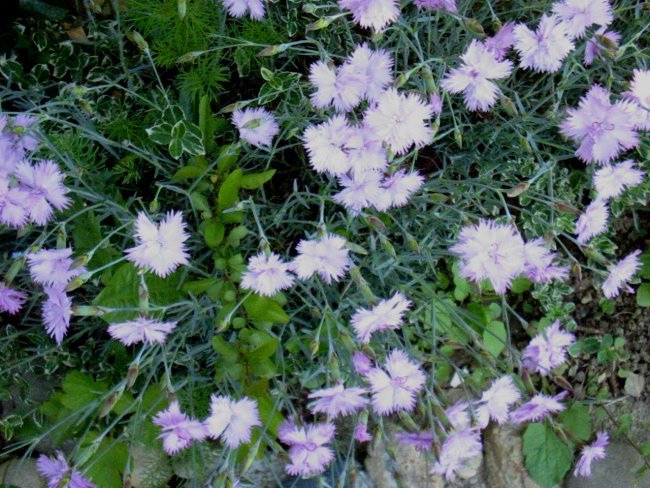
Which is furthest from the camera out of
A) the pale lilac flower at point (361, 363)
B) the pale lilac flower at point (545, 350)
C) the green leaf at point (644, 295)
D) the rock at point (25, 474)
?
the green leaf at point (644, 295)

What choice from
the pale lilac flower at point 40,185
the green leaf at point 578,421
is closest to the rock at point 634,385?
the green leaf at point 578,421

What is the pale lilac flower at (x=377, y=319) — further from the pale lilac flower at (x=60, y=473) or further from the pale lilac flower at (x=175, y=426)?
the pale lilac flower at (x=60, y=473)

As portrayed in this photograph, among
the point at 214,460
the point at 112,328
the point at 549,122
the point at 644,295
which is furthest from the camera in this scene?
the point at 644,295

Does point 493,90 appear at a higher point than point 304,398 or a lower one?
higher

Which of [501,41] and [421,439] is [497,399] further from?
[501,41]

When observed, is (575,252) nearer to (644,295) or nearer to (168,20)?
(644,295)

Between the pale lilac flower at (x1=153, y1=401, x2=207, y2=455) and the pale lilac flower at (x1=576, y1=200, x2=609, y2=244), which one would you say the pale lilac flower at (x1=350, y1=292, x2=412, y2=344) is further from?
the pale lilac flower at (x1=576, y1=200, x2=609, y2=244)

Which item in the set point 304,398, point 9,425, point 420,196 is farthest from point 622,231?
point 9,425
